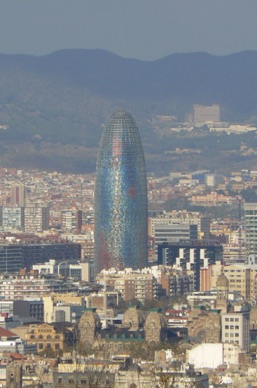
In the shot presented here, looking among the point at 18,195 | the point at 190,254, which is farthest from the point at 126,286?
the point at 18,195

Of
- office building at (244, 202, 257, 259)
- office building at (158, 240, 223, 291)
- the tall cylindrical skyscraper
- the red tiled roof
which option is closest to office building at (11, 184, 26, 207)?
office building at (244, 202, 257, 259)

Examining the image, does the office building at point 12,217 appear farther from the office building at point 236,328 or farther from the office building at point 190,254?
the office building at point 236,328

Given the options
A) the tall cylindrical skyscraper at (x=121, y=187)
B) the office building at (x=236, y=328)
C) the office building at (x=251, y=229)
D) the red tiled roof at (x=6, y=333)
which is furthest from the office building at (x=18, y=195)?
the red tiled roof at (x=6, y=333)

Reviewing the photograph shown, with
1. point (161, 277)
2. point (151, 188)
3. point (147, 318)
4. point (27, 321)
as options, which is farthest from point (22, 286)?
point (151, 188)

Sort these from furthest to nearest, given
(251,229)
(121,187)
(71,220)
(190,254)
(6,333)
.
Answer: (71,220) < (251,229) < (121,187) < (190,254) < (6,333)

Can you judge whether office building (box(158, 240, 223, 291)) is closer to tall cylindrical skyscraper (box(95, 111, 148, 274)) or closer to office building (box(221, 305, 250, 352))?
tall cylindrical skyscraper (box(95, 111, 148, 274))

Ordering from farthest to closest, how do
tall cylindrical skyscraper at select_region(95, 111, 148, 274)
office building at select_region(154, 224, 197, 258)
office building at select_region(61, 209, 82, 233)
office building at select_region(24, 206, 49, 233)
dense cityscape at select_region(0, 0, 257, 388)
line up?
office building at select_region(24, 206, 49, 233) < office building at select_region(61, 209, 82, 233) < office building at select_region(154, 224, 197, 258) < tall cylindrical skyscraper at select_region(95, 111, 148, 274) < dense cityscape at select_region(0, 0, 257, 388)

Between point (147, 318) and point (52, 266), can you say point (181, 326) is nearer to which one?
point (147, 318)

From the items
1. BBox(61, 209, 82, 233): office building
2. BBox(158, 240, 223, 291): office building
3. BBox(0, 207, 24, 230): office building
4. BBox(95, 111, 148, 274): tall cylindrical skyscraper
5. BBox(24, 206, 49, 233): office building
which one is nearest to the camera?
BBox(158, 240, 223, 291): office building

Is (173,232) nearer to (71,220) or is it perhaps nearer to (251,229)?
(251,229)
